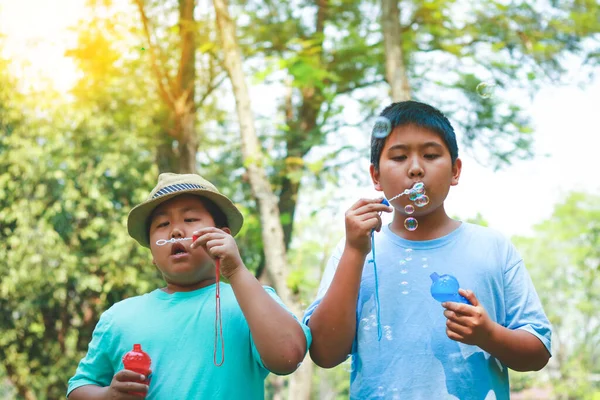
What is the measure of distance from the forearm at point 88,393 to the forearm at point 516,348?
1.13 m

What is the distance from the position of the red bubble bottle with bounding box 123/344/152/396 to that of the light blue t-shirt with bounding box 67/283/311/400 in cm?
8

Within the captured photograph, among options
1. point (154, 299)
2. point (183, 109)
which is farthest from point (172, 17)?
point (154, 299)

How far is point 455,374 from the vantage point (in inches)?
76.0

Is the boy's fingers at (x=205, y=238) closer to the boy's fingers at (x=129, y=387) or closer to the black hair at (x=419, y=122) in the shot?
the boy's fingers at (x=129, y=387)

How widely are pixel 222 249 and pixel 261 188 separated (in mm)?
5574

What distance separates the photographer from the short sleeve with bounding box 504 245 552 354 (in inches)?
76.9

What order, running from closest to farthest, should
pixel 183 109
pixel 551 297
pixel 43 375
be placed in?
1. pixel 183 109
2. pixel 43 375
3. pixel 551 297

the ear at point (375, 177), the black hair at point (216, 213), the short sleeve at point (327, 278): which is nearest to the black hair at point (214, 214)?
the black hair at point (216, 213)

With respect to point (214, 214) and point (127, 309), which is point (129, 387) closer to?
point (127, 309)

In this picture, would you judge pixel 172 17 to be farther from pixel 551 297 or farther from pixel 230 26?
pixel 551 297

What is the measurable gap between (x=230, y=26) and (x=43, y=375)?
684 cm

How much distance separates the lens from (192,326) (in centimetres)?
214

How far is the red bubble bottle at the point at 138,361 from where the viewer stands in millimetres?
1975

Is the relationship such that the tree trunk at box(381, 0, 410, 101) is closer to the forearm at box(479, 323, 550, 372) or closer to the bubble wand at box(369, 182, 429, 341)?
the bubble wand at box(369, 182, 429, 341)
